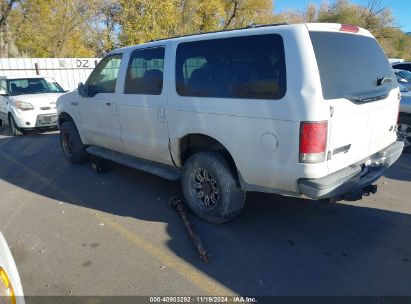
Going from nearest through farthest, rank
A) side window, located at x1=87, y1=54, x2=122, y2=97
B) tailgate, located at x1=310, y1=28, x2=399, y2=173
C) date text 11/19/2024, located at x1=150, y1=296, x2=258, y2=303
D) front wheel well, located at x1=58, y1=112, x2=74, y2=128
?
date text 11/19/2024, located at x1=150, y1=296, x2=258, y2=303 < tailgate, located at x1=310, y1=28, x2=399, y2=173 < side window, located at x1=87, y1=54, x2=122, y2=97 < front wheel well, located at x1=58, y1=112, x2=74, y2=128

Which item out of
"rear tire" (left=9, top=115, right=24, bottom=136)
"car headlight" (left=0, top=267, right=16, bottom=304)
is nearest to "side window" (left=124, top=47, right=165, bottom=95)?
"car headlight" (left=0, top=267, right=16, bottom=304)

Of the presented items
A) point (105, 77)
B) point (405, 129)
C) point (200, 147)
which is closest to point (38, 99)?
point (105, 77)

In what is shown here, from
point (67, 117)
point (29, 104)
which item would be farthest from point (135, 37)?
point (67, 117)

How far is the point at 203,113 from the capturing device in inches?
136

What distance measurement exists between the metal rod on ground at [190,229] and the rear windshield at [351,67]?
5.91ft

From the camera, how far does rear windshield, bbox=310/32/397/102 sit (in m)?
2.81

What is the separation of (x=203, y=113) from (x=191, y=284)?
1672 millimetres

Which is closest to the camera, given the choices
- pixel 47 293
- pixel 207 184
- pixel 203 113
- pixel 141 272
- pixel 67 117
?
pixel 47 293

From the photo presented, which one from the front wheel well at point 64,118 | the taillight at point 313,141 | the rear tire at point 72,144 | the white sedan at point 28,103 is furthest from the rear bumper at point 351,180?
the white sedan at point 28,103

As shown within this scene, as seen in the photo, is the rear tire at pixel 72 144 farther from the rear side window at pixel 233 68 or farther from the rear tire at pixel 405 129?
the rear tire at pixel 405 129

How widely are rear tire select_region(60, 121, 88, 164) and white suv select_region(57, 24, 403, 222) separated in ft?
6.00

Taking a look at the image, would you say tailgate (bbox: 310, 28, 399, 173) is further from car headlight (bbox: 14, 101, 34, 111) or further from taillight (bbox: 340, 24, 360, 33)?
car headlight (bbox: 14, 101, 34, 111)

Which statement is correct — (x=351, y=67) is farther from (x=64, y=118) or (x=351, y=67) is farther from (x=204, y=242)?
(x=64, y=118)

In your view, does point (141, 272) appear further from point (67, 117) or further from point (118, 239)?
point (67, 117)
